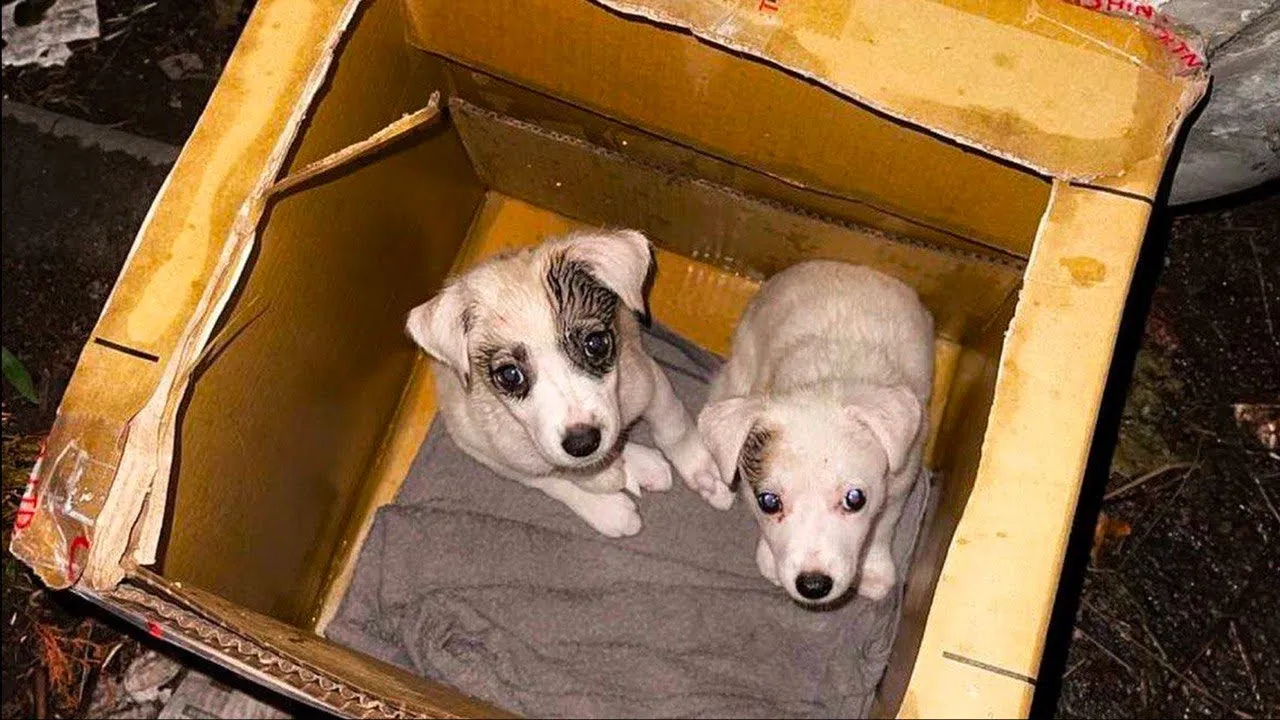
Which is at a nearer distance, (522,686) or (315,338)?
(315,338)

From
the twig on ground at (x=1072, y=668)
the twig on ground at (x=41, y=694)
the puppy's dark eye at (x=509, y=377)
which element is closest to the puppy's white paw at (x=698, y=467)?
the puppy's dark eye at (x=509, y=377)

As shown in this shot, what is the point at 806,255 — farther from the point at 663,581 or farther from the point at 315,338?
the point at 315,338

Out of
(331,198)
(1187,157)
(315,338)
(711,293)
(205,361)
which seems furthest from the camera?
(711,293)

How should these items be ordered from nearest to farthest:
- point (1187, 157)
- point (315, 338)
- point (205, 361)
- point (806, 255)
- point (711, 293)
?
1. point (205, 361)
2. point (315, 338)
3. point (1187, 157)
4. point (806, 255)
5. point (711, 293)

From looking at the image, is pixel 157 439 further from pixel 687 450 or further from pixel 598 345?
pixel 687 450

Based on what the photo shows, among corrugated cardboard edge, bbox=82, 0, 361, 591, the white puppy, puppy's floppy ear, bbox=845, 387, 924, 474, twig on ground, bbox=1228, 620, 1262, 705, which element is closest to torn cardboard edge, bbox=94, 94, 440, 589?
corrugated cardboard edge, bbox=82, 0, 361, 591

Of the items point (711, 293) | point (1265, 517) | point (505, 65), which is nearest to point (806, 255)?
point (711, 293)
